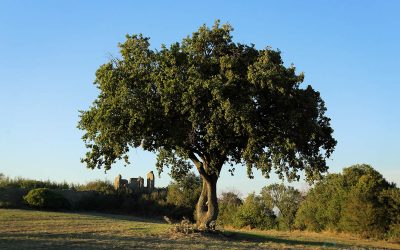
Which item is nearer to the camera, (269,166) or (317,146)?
(269,166)

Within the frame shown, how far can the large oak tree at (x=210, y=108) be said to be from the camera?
2181 centimetres

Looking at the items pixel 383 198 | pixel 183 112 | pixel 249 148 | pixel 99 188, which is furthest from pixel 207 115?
pixel 99 188

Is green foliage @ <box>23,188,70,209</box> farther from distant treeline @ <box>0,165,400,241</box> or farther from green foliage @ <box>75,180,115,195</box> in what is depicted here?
green foliage @ <box>75,180,115,195</box>

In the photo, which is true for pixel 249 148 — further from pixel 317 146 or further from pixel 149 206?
pixel 149 206

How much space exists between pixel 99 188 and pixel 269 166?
32634 millimetres

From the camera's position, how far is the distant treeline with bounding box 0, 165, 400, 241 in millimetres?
42750

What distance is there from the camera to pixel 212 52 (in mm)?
23906

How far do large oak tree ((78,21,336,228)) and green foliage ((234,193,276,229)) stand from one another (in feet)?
77.6

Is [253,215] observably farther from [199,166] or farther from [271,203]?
[199,166]

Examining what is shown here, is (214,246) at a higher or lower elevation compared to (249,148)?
lower

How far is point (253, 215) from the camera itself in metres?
48.1

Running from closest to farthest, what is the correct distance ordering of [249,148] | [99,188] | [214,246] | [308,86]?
[214,246], [249,148], [308,86], [99,188]

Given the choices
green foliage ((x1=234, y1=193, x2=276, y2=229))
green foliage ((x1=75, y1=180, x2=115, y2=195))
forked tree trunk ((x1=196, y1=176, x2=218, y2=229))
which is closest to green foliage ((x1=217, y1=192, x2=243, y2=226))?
green foliage ((x1=234, y1=193, x2=276, y2=229))

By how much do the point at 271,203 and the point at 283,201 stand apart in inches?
131
